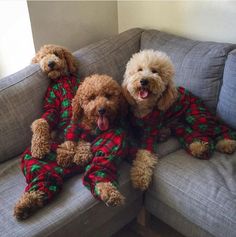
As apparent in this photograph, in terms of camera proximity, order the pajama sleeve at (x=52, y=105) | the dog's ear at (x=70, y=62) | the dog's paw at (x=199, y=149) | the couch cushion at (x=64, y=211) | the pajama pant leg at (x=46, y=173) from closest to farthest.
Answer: the couch cushion at (x=64, y=211)
the pajama pant leg at (x=46, y=173)
the dog's paw at (x=199, y=149)
the pajama sleeve at (x=52, y=105)
the dog's ear at (x=70, y=62)

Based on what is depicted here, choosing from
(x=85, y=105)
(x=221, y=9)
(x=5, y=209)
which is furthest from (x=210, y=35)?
(x=5, y=209)

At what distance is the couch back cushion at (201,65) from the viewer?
5.82 ft

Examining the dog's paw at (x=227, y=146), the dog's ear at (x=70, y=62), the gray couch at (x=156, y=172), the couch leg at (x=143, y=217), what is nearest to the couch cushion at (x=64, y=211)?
the gray couch at (x=156, y=172)

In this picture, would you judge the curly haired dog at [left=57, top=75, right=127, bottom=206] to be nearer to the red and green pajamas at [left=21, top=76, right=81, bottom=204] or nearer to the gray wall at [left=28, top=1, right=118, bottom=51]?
the red and green pajamas at [left=21, top=76, right=81, bottom=204]

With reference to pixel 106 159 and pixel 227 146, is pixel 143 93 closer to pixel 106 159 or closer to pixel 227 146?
pixel 106 159

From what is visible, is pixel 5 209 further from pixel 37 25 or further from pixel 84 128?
pixel 37 25

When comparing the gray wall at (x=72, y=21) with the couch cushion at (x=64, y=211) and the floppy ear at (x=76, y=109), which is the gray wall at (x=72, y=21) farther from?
the couch cushion at (x=64, y=211)

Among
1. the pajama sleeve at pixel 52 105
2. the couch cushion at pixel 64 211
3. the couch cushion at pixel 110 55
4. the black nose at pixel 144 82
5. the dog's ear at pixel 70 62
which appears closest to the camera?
the couch cushion at pixel 64 211

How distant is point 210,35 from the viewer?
205cm

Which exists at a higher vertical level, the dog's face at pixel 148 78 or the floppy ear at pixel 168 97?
the dog's face at pixel 148 78

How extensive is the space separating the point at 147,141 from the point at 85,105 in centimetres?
37

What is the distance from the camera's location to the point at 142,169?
151cm

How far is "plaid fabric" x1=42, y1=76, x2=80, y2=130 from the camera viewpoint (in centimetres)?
169

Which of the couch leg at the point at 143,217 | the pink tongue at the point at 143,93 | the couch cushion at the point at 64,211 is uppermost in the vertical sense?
the pink tongue at the point at 143,93
